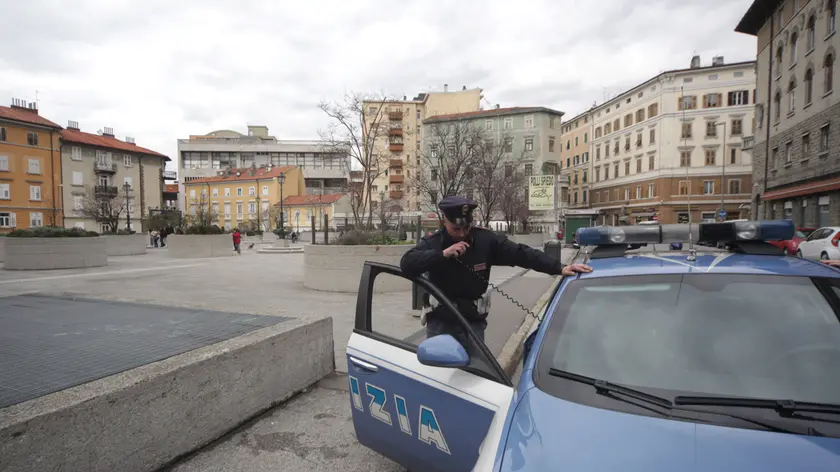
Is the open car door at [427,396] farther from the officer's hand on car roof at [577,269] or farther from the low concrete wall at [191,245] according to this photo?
the low concrete wall at [191,245]

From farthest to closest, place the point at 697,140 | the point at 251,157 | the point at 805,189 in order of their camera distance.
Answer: the point at 251,157, the point at 697,140, the point at 805,189

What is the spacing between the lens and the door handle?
2.55 metres

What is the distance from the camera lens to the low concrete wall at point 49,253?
570 inches

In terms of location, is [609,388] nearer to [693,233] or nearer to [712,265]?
[712,265]

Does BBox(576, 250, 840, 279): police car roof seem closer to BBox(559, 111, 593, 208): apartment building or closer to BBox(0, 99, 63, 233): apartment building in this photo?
BBox(0, 99, 63, 233): apartment building

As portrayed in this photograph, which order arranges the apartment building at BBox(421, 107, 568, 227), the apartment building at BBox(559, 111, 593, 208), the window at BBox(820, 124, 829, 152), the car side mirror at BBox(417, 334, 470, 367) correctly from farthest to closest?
the apartment building at BBox(559, 111, 593, 208), the apartment building at BBox(421, 107, 568, 227), the window at BBox(820, 124, 829, 152), the car side mirror at BBox(417, 334, 470, 367)

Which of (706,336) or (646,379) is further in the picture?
(706,336)

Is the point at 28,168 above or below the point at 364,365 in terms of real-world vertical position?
above

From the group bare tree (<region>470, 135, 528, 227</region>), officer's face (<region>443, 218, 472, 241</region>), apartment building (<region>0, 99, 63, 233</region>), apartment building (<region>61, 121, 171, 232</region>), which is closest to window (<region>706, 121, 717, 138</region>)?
bare tree (<region>470, 135, 528, 227</region>)

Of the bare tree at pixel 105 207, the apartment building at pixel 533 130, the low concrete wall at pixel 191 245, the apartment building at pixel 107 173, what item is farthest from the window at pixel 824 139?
the apartment building at pixel 107 173

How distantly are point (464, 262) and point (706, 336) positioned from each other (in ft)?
4.83

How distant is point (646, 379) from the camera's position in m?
1.80

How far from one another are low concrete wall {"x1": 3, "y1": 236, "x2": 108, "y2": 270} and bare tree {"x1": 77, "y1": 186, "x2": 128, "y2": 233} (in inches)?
556

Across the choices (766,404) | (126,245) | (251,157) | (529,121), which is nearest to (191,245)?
(126,245)
